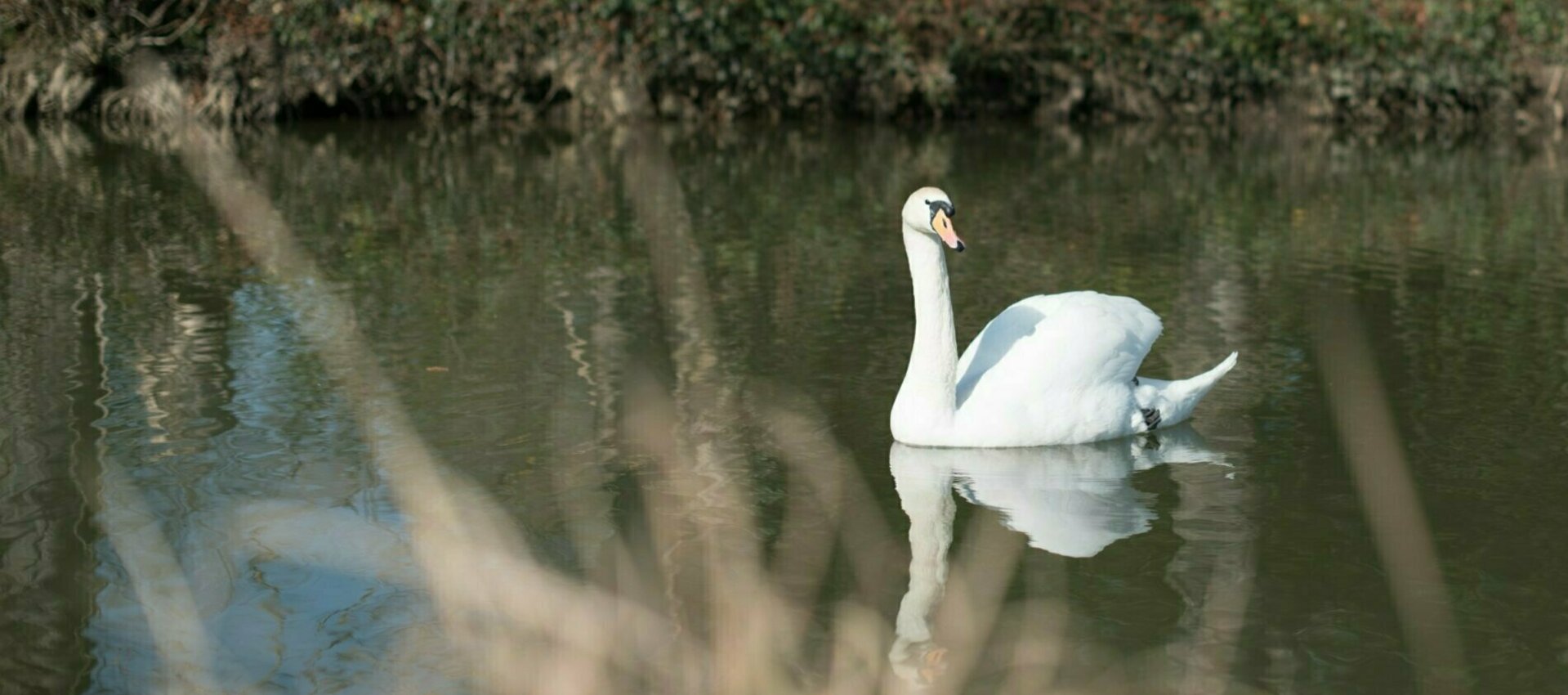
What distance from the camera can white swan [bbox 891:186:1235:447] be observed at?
688 centimetres

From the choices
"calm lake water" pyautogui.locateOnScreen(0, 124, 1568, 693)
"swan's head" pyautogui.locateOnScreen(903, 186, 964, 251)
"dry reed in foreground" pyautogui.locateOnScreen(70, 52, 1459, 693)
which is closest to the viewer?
"dry reed in foreground" pyautogui.locateOnScreen(70, 52, 1459, 693)

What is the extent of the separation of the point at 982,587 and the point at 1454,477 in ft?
7.02

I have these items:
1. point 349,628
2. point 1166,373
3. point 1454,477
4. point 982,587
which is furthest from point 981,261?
point 349,628

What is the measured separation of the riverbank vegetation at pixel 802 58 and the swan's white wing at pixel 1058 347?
647 inches

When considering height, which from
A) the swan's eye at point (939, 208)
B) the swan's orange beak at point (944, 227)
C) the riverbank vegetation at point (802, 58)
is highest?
the swan's eye at point (939, 208)

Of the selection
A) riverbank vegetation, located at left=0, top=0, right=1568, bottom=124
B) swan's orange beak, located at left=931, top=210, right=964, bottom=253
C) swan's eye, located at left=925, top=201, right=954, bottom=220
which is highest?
swan's eye, located at left=925, top=201, right=954, bottom=220

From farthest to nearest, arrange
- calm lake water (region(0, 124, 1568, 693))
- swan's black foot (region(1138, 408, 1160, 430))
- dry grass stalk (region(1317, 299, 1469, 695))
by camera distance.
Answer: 1. swan's black foot (region(1138, 408, 1160, 430))
2. calm lake water (region(0, 124, 1568, 693))
3. dry grass stalk (region(1317, 299, 1469, 695))

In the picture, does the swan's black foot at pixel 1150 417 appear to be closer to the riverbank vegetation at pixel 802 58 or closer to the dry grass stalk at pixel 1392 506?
the dry grass stalk at pixel 1392 506

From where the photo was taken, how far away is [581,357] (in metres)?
8.62

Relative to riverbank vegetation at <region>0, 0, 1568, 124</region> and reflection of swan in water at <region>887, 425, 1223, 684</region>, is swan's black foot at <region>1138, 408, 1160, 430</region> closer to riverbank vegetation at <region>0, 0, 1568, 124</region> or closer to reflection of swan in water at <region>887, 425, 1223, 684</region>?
reflection of swan in water at <region>887, 425, 1223, 684</region>

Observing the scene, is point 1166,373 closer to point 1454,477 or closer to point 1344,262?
point 1454,477

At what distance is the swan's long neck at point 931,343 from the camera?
6.88 meters

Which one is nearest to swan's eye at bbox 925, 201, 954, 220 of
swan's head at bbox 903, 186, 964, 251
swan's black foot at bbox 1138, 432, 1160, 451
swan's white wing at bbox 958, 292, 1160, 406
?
swan's head at bbox 903, 186, 964, 251

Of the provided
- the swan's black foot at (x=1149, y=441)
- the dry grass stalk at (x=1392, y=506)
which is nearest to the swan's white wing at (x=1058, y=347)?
the swan's black foot at (x=1149, y=441)
